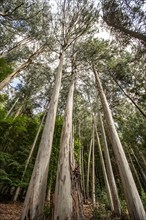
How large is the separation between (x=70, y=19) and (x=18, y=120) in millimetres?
6403

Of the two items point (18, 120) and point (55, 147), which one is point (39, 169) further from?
point (55, 147)

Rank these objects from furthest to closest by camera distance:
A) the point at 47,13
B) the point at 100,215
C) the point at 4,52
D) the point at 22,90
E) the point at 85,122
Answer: the point at 85,122 → the point at 22,90 → the point at 4,52 → the point at 47,13 → the point at 100,215

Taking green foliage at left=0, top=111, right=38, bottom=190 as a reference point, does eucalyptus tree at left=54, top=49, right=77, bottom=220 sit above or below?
below

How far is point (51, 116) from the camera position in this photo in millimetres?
4926

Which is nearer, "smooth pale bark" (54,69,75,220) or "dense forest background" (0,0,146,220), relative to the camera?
"smooth pale bark" (54,69,75,220)

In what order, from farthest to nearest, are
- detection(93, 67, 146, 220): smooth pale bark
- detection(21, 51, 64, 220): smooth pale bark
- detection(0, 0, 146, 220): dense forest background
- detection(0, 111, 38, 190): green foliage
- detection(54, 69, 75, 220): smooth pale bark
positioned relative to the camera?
detection(0, 111, 38, 190): green foliage
detection(0, 0, 146, 220): dense forest background
detection(93, 67, 146, 220): smooth pale bark
detection(21, 51, 64, 220): smooth pale bark
detection(54, 69, 75, 220): smooth pale bark

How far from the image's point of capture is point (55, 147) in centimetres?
993

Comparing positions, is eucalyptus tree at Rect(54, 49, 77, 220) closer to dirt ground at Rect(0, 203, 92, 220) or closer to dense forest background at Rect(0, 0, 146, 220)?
dense forest background at Rect(0, 0, 146, 220)

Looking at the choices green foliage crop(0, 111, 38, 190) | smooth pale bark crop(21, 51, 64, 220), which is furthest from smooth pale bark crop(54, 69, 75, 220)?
green foliage crop(0, 111, 38, 190)

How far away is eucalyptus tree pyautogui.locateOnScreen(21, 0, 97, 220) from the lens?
3037 millimetres

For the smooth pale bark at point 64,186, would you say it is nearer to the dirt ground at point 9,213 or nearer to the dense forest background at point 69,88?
the dense forest background at point 69,88

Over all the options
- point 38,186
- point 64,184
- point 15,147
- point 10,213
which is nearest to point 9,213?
point 10,213

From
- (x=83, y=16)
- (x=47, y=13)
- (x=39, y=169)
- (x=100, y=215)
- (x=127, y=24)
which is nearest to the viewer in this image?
(x=39, y=169)

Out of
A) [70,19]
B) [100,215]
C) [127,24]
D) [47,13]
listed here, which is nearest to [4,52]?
[47,13]
